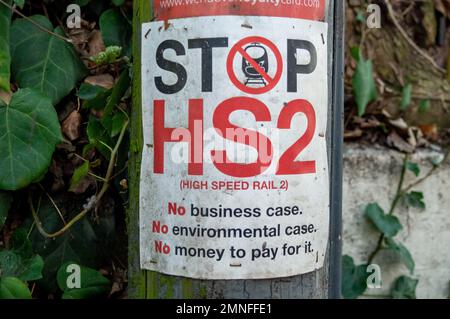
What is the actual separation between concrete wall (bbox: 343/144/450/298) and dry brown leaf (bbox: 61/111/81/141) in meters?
0.94

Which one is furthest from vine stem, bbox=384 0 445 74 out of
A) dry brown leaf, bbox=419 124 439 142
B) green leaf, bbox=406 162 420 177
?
green leaf, bbox=406 162 420 177

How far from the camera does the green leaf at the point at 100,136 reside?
5.55ft

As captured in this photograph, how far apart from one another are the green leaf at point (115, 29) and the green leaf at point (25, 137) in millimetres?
311

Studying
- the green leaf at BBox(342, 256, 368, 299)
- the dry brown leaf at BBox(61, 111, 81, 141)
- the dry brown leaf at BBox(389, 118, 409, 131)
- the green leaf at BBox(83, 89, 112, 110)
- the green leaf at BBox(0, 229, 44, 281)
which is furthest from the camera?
the dry brown leaf at BBox(389, 118, 409, 131)

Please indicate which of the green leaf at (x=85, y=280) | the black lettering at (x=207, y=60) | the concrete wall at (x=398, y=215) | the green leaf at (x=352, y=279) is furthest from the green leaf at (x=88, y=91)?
the green leaf at (x=352, y=279)

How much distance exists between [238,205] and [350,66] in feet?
4.12

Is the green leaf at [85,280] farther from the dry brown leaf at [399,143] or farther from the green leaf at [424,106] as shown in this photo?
the green leaf at [424,106]

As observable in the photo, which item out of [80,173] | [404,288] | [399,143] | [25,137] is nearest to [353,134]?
[399,143]

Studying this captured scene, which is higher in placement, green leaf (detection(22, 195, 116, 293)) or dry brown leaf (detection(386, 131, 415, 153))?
dry brown leaf (detection(386, 131, 415, 153))

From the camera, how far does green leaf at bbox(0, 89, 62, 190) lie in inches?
60.9

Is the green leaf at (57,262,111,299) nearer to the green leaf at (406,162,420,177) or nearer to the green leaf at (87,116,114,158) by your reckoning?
the green leaf at (87,116,114,158)

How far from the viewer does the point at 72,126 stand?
5.96 feet

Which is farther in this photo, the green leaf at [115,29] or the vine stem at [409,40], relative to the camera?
the vine stem at [409,40]

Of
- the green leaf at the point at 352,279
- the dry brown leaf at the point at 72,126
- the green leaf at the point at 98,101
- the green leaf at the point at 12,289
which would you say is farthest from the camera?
the green leaf at the point at 352,279
